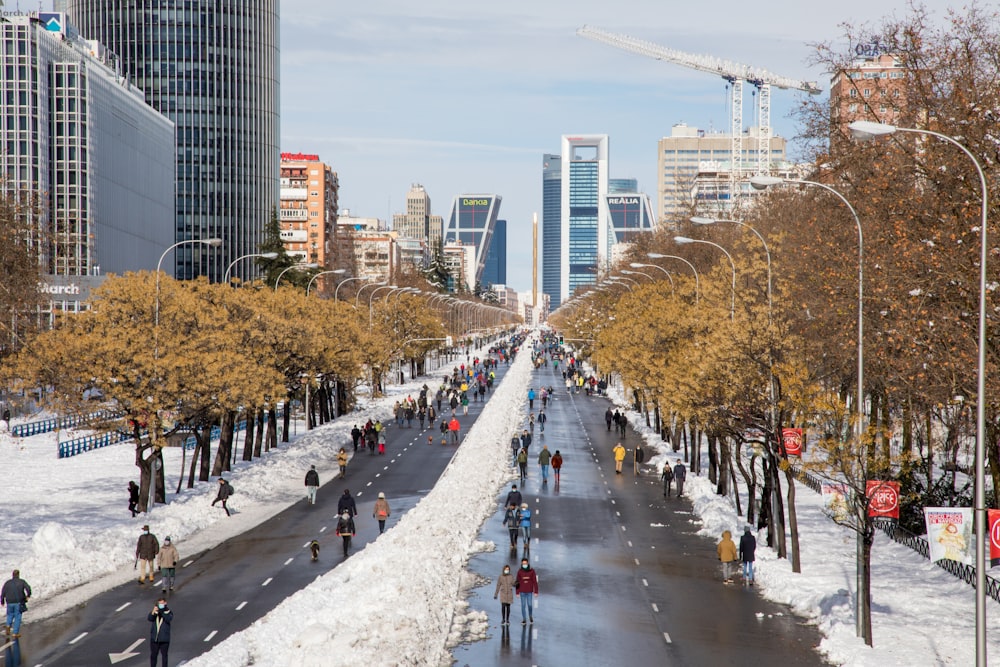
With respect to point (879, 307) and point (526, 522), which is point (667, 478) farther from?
point (879, 307)

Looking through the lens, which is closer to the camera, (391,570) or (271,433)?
(391,570)

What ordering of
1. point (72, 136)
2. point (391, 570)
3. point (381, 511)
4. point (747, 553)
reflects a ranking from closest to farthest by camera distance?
point (391, 570) < point (747, 553) < point (381, 511) < point (72, 136)

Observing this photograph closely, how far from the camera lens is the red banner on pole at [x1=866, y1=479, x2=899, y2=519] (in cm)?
1938

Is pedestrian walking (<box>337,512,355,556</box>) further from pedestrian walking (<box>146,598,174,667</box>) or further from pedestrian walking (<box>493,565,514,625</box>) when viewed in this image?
pedestrian walking (<box>146,598,174,667</box>)

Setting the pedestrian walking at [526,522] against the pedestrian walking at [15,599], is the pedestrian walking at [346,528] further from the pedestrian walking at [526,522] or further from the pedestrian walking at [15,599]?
the pedestrian walking at [15,599]

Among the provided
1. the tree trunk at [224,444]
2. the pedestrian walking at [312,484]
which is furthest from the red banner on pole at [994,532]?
the tree trunk at [224,444]

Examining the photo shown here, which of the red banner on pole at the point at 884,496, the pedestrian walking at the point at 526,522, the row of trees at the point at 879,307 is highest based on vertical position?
the row of trees at the point at 879,307

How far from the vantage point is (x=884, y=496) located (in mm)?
19469

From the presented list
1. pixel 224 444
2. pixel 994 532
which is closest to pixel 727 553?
pixel 994 532

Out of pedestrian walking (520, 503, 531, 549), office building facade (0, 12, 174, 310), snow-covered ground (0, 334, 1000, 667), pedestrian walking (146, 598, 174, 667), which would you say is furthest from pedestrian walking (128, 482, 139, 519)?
office building facade (0, 12, 174, 310)

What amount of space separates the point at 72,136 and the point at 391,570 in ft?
346

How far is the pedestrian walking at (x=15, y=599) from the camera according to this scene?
19.8 metres

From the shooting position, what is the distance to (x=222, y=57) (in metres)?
162

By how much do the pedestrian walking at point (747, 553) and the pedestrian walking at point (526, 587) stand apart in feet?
19.9
